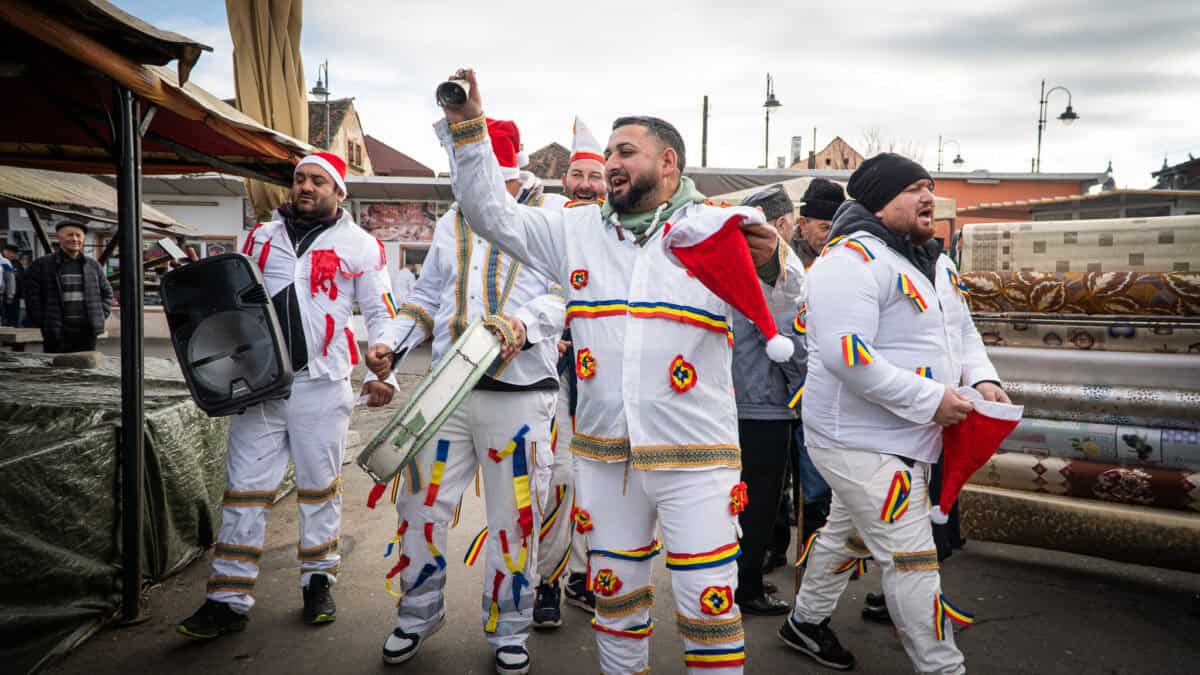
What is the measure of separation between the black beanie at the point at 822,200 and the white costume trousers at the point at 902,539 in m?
2.04

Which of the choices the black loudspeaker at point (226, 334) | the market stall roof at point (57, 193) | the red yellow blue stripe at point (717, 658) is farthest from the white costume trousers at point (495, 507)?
the market stall roof at point (57, 193)

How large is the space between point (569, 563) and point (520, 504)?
1161mm

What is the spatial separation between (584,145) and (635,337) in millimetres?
2311

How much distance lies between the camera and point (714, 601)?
245 cm

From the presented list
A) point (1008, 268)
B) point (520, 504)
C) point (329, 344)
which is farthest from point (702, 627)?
point (1008, 268)

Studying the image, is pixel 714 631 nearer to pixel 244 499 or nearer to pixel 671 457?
pixel 671 457

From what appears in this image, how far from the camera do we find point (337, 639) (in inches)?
141

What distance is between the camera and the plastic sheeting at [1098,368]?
13.2 ft

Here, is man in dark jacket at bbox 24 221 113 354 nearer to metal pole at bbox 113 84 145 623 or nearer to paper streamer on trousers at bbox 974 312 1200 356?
metal pole at bbox 113 84 145 623

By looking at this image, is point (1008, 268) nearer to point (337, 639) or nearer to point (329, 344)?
point (329, 344)

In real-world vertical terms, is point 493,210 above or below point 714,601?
→ above

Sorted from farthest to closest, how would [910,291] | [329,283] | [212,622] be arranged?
[329,283] → [212,622] → [910,291]

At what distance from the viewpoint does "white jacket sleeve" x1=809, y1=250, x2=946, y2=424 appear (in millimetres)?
2840

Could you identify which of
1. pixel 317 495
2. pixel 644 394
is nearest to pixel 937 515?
pixel 644 394
